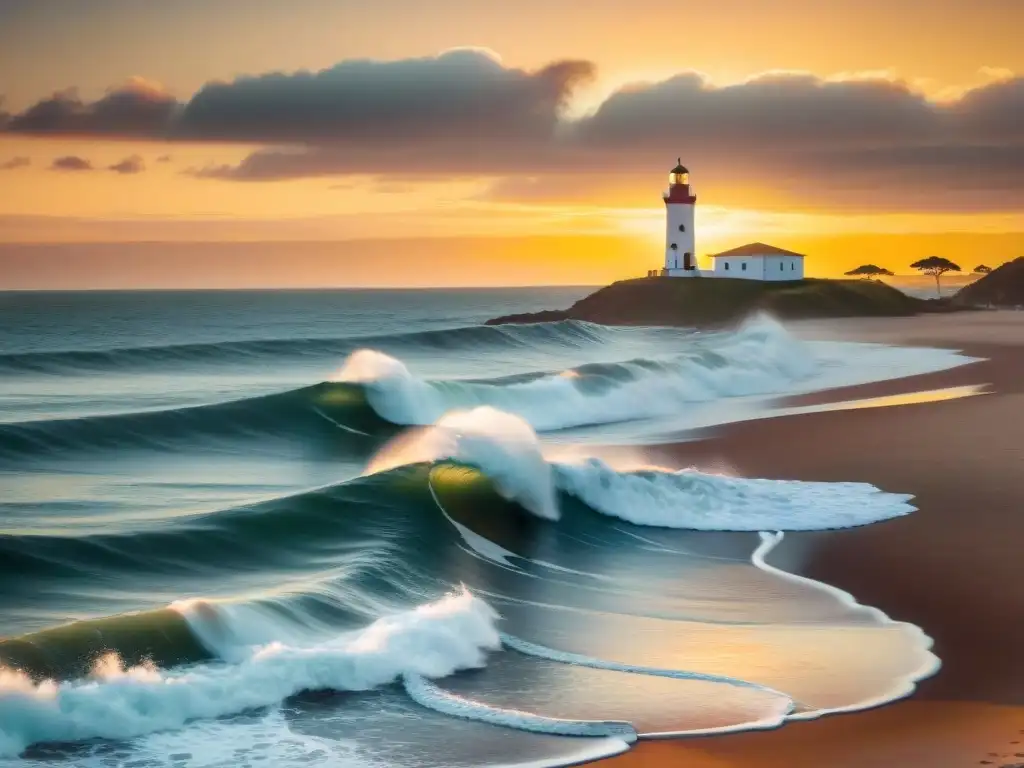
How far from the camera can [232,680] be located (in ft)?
21.6

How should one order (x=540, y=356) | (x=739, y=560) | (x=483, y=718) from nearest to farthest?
(x=483, y=718), (x=739, y=560), (x=540, y=356)

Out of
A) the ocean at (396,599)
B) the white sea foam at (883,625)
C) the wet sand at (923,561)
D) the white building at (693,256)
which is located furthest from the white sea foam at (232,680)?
the white building at (693,256)

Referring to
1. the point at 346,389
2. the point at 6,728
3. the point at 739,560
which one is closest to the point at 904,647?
the point at 739,560

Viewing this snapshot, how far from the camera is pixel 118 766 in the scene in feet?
18.6

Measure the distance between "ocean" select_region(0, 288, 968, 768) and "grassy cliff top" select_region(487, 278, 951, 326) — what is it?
47.1 metres

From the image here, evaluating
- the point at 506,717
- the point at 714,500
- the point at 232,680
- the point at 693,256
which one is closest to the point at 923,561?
the point at 714,500

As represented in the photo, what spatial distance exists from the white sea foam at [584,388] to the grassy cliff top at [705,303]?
114 feet

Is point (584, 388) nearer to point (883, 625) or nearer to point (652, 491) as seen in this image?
point (652, 491)

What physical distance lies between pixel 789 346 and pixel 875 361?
8.60ft

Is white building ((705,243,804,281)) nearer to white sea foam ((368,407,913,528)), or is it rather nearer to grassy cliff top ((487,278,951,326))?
grassy cliff top ((487,278,951,326))

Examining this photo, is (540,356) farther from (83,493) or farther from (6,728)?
(6,728)

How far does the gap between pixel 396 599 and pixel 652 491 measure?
4.23 meters

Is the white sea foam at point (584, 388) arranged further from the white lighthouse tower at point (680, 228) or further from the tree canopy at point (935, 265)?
the tree canopy at point (935, 265)

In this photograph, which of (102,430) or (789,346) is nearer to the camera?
(102,430)
